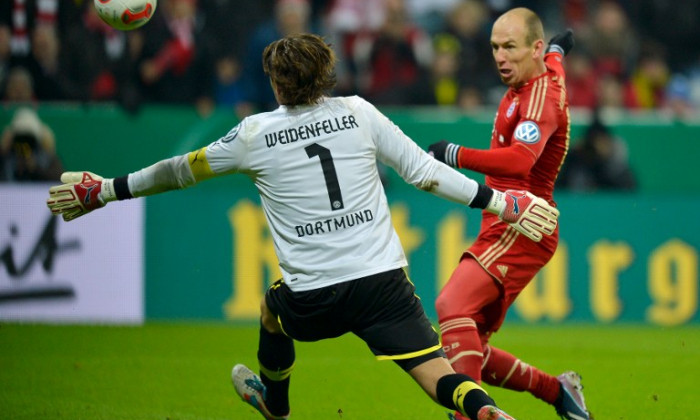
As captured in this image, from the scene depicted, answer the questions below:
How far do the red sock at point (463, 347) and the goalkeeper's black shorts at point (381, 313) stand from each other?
3.42 feet

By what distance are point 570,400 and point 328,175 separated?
2.50 m

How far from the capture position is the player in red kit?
613 cm

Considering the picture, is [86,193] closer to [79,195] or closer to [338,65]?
[79,195]

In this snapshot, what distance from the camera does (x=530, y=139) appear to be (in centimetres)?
616

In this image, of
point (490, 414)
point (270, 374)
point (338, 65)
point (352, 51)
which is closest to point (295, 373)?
point (270, 374)

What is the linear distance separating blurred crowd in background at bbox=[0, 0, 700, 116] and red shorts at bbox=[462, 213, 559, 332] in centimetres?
600

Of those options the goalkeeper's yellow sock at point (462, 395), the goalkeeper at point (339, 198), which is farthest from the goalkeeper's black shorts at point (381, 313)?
the goalkeeper's yellow sock at point (462, 395)

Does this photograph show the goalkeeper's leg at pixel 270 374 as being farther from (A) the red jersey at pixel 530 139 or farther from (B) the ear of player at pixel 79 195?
(A) the red jersey at pixel 530 139

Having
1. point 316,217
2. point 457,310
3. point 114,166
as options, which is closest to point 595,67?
point 114,166

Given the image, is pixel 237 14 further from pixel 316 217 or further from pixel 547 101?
pixel 316 217

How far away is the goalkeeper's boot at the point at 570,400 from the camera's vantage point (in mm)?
6621

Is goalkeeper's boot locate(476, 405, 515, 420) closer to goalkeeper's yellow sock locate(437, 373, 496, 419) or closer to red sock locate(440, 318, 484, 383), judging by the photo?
goalkeeper's yellow sock locate(437, 373, 496, 419)

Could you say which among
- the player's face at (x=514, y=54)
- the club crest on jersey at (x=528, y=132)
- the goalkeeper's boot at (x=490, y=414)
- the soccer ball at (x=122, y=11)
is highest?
the soccer ball at (x=122, y=11)

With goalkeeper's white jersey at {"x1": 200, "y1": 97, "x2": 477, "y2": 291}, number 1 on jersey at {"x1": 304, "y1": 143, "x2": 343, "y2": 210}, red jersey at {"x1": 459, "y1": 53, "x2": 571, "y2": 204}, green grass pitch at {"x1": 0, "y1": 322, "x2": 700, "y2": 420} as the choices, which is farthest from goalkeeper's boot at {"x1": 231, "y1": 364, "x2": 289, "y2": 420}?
red jersey at {"x1": 459, "y1": 53, "x2": 571, "y2": 204}
